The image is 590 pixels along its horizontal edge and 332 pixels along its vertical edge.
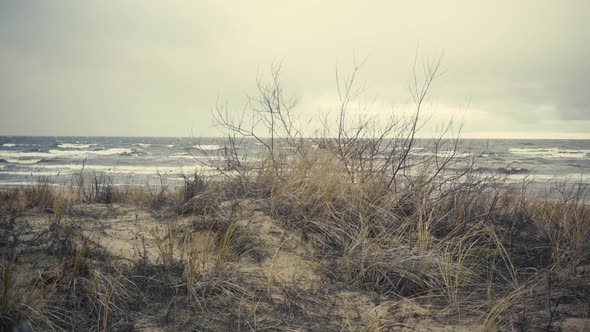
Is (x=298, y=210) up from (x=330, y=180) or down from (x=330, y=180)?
down

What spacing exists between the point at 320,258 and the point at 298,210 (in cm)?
75

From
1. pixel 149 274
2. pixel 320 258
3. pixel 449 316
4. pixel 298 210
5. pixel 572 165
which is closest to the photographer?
pixel 449 316

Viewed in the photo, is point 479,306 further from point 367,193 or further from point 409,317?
point 367,193

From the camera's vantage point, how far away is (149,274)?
3.01 metres

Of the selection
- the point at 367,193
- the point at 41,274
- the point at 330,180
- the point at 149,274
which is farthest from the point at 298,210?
the point at 41,274

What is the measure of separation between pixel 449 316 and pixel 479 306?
0.81 feet

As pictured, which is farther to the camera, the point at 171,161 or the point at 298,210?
the point at 171,161

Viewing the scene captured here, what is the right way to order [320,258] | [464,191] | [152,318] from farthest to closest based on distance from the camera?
[464,191] → [320,258] → [152,318]

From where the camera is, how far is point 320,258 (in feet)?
11.8

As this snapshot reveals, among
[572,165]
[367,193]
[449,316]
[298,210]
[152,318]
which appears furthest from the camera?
[572,165]

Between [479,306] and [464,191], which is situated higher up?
[464,191]

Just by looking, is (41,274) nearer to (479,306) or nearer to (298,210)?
(298,210)

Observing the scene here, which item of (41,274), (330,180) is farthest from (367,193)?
(41,274)

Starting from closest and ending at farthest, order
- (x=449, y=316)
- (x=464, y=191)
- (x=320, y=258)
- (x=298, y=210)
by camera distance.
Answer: (x=449, y=316) < (x=320, y=258) < (x=298, y=210) < (x=464, y=191)
